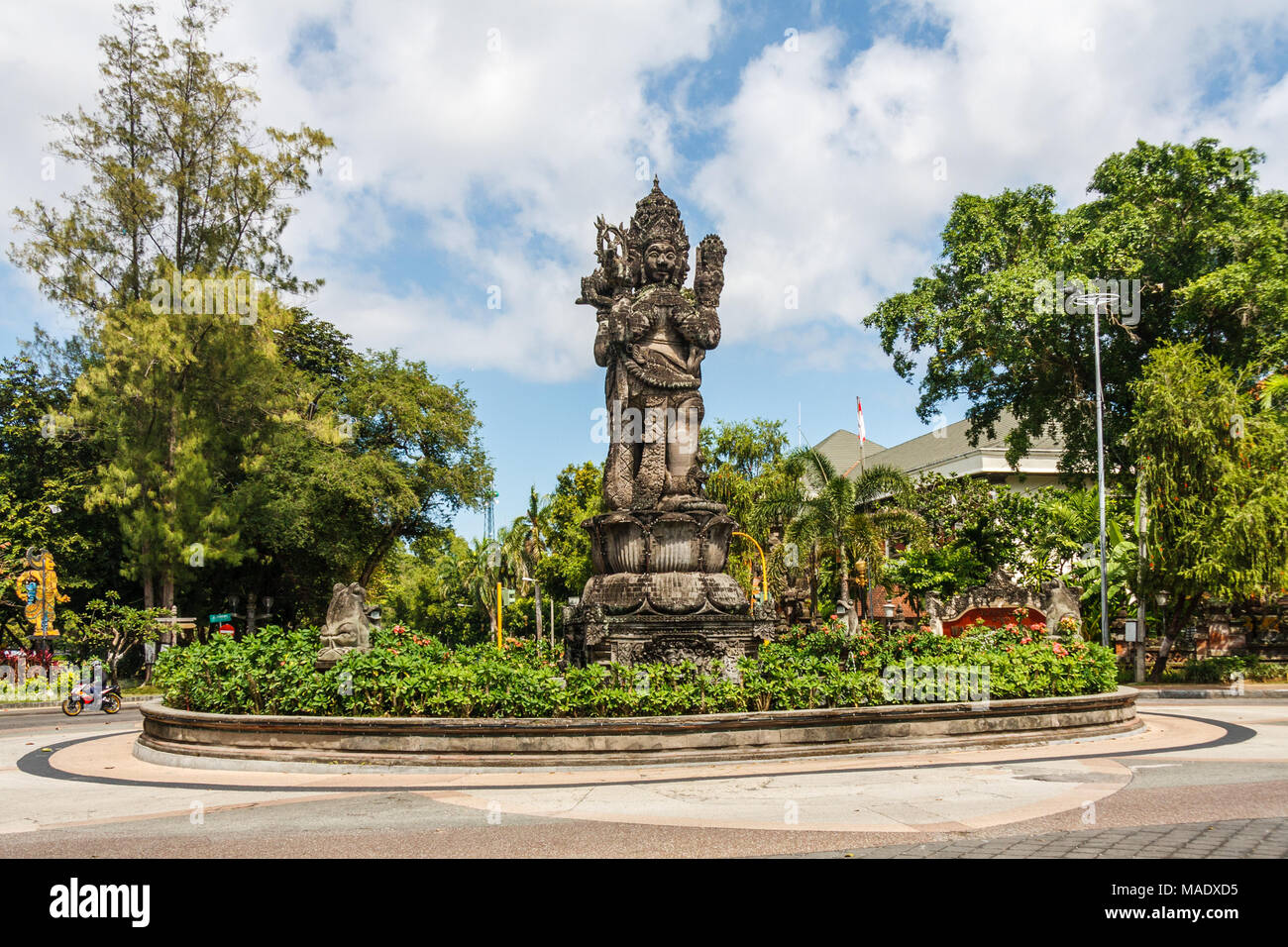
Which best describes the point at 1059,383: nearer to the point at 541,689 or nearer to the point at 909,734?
the point at 909,734

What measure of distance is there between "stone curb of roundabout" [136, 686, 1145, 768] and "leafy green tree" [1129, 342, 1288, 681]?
17223 mm

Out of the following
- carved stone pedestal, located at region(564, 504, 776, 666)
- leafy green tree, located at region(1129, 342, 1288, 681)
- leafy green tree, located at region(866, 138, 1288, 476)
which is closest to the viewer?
carved stone pedestal, located at region(564, 504, 776, 666)

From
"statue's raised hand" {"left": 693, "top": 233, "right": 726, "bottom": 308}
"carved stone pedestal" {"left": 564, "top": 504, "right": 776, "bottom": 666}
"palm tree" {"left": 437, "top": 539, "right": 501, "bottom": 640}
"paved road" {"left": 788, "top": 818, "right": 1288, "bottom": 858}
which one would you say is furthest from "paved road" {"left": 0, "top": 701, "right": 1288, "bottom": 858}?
"palm tree" {"left": 437, "top": 539, "right": 501, "bottom": 640}

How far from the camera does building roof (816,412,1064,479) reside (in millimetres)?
46844

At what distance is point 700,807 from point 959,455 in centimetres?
4442

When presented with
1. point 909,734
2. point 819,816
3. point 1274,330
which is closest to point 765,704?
point 909,734

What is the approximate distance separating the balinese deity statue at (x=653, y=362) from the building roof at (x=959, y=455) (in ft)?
90.8

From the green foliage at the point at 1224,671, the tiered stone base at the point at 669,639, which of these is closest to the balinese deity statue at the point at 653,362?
the tiered stone base at the point at 669,639

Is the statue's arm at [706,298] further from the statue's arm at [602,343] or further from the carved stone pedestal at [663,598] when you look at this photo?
the carved stone pedestal at [663,598]

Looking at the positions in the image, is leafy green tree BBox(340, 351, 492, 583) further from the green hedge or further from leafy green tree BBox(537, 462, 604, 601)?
the green hedge

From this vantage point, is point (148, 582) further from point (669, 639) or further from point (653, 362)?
point (669, 639)

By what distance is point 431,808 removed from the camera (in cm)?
814

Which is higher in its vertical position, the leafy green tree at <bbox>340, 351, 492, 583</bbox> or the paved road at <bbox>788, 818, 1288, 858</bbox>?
the leafy green tree at <bbox>340, 351, 492, 583</bbox>

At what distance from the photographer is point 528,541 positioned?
5669 cm
